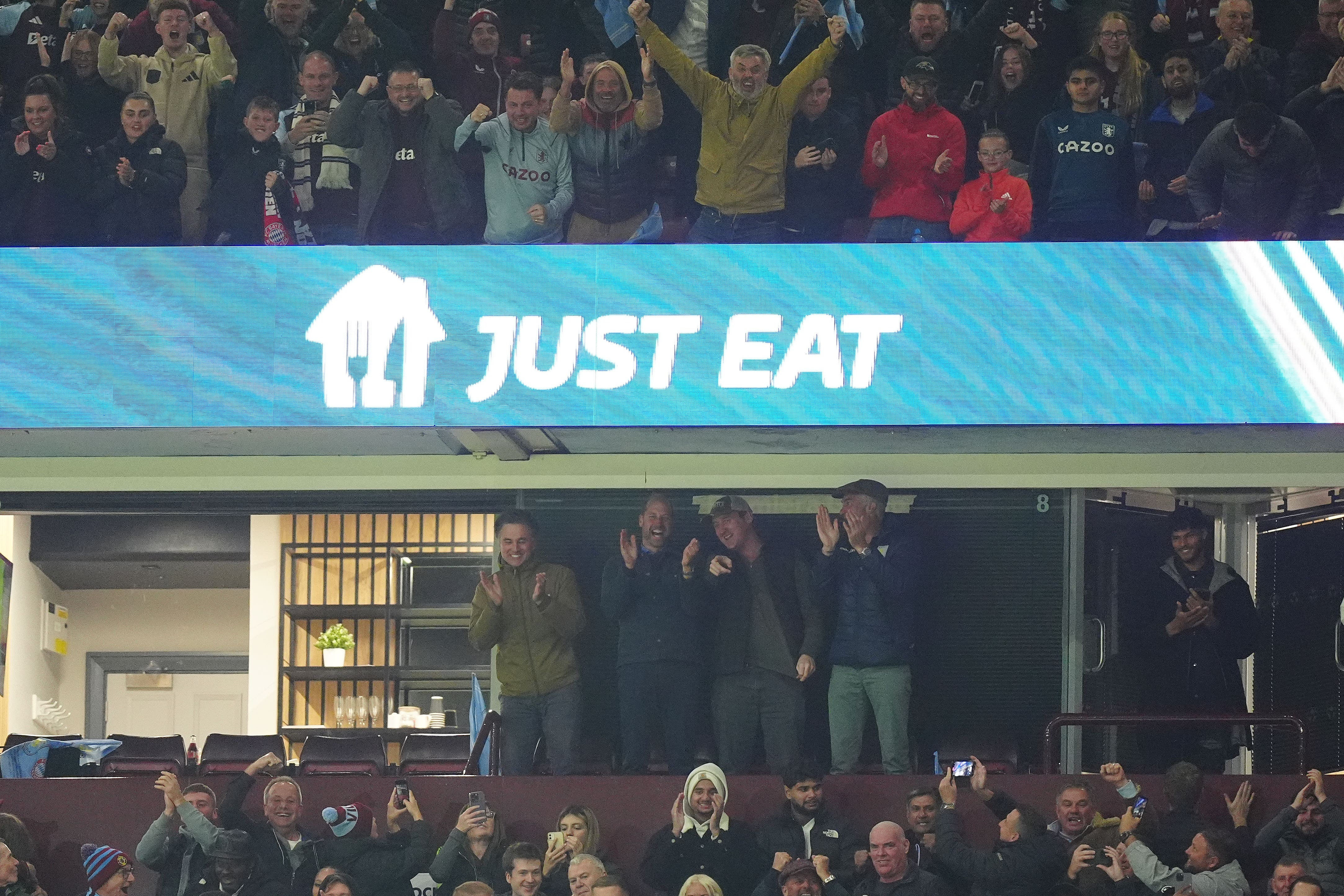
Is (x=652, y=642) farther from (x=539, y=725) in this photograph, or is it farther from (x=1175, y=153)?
(x=1175, y=153)

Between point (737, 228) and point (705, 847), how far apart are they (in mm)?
3251

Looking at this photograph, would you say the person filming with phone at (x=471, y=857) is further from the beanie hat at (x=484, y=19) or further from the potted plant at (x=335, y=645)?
the potted plant at (x=335, y=645)

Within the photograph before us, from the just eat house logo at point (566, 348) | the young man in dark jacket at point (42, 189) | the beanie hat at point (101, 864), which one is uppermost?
the young man in dark jacket at point (42, 189)

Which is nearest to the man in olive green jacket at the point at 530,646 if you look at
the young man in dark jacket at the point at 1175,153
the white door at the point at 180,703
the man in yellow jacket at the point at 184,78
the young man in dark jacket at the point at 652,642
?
the young man in dark jacket at the point at 652,642

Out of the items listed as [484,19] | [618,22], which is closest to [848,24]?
[618,22]

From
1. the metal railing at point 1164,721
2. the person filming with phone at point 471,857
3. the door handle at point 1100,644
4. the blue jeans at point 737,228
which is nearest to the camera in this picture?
the person filming with phone at point 471,857

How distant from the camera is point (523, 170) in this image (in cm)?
966

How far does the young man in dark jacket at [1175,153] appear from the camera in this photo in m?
9.86

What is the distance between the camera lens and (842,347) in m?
9.41

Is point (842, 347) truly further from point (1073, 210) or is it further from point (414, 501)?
point (414, 501)

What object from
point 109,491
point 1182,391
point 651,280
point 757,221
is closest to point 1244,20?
point 1182,391

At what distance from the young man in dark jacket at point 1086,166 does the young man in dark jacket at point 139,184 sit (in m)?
4.59

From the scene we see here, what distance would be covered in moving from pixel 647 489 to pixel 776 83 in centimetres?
248

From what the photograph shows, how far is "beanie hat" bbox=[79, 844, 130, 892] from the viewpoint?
331 inches
